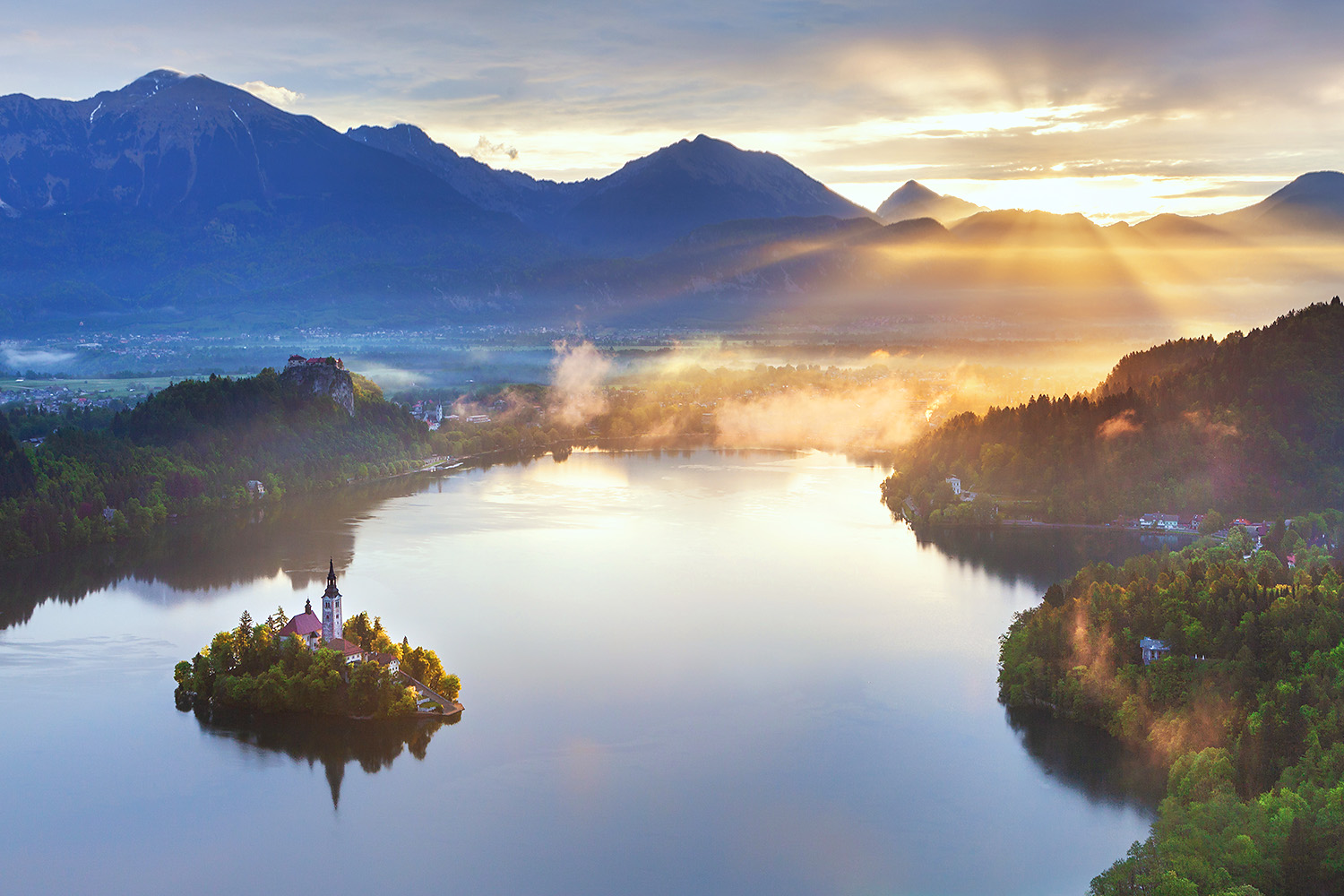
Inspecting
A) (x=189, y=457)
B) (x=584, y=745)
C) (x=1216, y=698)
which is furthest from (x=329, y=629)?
(x=189, y=457)

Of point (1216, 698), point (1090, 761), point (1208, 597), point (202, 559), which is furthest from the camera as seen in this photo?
point (202, 559)

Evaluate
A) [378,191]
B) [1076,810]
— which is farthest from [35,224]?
[1076,810]

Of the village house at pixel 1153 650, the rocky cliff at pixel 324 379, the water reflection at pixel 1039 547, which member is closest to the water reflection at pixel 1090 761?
the village house at pixel 1153 650

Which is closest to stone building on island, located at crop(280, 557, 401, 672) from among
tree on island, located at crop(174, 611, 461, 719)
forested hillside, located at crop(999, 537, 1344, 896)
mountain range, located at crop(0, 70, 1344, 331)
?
tree on island, located at crop(174, 611, 461, 719)

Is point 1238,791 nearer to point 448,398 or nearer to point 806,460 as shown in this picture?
point 806,460

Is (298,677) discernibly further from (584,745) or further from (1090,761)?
(1090,761)

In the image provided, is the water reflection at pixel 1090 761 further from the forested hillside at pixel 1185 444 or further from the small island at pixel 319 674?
the forested hillside at pixel 1185 444

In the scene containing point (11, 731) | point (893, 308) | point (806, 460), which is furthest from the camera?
point (893, 308)
